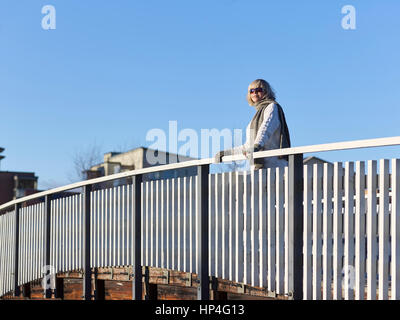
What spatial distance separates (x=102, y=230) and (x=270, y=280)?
3899 millimetres

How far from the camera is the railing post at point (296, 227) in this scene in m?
5.23

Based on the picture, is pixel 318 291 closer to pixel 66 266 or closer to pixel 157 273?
pixel 157 273

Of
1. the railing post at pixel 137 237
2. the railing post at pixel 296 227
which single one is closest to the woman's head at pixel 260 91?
the railing post at pixel 296 227

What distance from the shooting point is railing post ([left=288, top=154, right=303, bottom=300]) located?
5.23m

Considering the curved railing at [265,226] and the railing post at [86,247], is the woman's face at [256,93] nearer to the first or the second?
the curved railing at [265,226]

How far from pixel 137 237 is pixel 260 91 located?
2.59 m

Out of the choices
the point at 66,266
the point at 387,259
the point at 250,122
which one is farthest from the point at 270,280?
the point at 66,266

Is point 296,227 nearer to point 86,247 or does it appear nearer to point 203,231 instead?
point 203,231

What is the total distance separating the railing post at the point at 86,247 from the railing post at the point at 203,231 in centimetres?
322

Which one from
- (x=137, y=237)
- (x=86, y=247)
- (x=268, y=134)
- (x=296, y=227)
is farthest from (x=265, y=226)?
(x=86, y=247)

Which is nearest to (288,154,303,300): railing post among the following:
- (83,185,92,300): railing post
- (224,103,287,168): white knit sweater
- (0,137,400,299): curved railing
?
(0,137,400,299): curved railing

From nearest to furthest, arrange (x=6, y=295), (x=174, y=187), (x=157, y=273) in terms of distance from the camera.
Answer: (x=174, y=187)
(x=157, y=273)
(x=6, y=295)

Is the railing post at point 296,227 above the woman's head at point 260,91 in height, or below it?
below
